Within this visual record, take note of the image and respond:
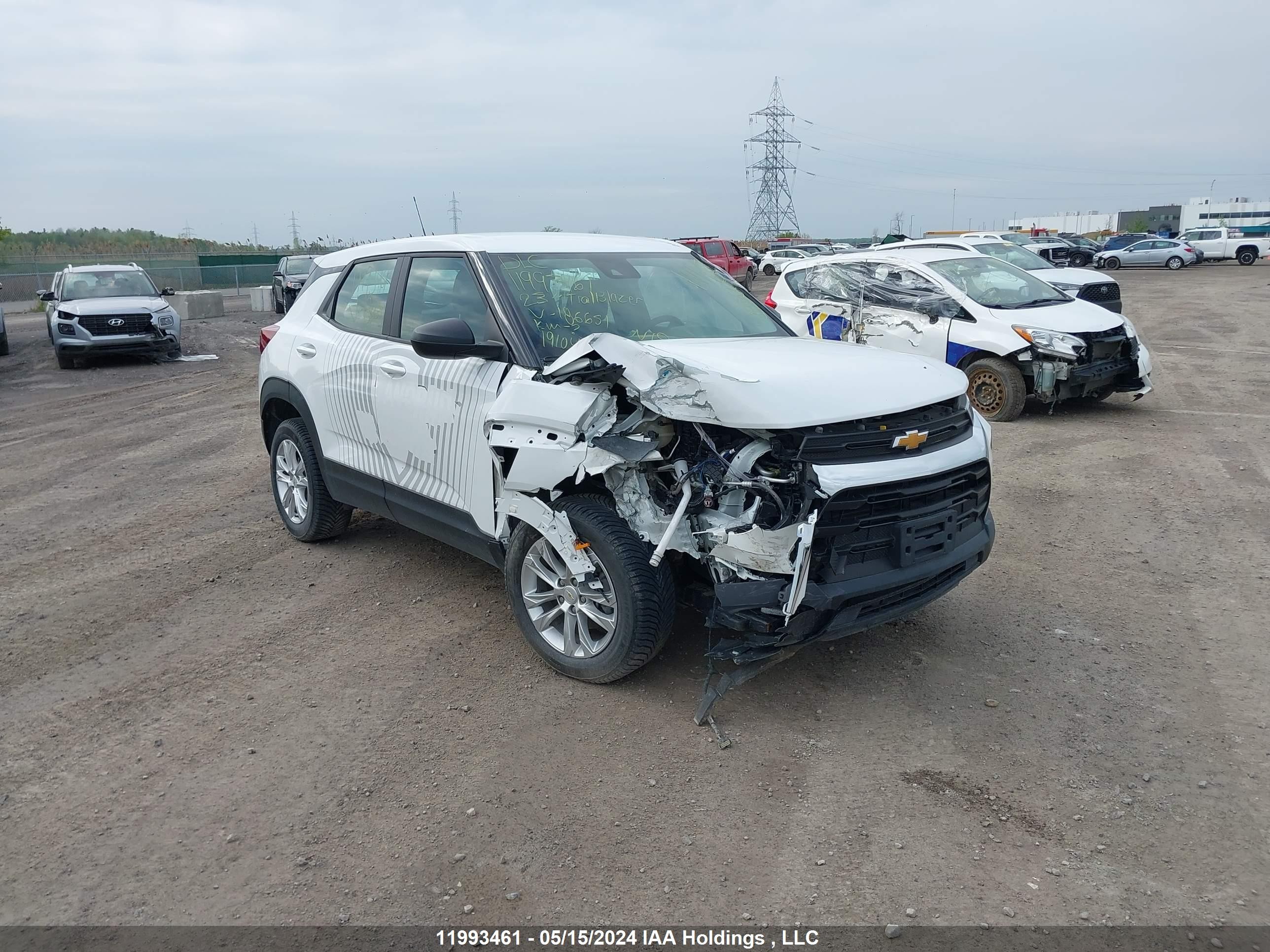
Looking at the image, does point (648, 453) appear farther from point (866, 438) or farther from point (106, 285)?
point (106, 285)

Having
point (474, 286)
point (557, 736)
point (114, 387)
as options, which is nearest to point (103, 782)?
point (557, 736)

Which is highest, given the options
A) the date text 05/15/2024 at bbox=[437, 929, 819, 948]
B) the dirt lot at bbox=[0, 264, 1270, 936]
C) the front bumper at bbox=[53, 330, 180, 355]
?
the front bumper at bbox=[53, 330, 180, 355]

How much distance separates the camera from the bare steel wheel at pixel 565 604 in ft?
13.3

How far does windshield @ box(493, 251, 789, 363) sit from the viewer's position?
457 centimetres

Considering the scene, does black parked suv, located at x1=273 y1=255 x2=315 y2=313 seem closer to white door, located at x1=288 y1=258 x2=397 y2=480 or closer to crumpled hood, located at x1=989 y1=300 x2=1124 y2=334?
crumpled hood, located at x1=989 y1=300 x2=1124 y2=334

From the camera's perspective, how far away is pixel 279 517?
6867 millimetres

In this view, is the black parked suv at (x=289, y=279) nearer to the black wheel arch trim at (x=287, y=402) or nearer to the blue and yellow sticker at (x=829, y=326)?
the blue and yellow sticker at (x=829, y=326)

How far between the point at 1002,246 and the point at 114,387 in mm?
14297

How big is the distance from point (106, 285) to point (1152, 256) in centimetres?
4131

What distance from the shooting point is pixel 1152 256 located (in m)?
42.1

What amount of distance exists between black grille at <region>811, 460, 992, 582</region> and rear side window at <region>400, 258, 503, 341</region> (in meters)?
1.86

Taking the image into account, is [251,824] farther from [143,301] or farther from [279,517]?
[143,301]

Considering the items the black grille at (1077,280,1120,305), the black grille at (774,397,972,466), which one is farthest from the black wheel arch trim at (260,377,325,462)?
the black grille at (1077,280,1120,305)

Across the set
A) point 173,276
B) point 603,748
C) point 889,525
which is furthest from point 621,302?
point 173,276
